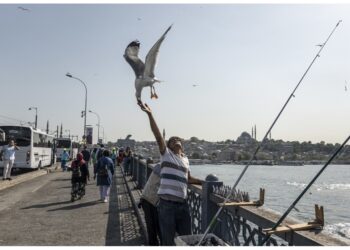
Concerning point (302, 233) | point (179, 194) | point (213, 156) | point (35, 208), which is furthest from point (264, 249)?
point (213, 156)

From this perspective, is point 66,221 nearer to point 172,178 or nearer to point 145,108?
point 172,178

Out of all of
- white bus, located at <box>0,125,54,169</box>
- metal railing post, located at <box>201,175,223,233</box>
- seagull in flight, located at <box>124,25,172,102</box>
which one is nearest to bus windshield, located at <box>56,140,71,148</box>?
white bus, located at <box>0,125,54,169</box>

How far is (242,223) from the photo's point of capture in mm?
4406

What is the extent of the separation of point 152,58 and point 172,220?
201 cm

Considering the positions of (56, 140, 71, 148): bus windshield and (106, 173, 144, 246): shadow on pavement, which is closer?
(106, 173, 144, 246): shadow on pavement

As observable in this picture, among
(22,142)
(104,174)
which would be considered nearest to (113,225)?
(104,174)

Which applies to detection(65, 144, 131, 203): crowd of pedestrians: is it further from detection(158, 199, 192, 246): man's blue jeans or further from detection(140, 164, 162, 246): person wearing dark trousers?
detection(158, 199, 192, 246): man's blue jeans

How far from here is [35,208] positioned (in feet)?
41.4

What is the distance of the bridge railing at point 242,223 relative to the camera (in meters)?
2.98

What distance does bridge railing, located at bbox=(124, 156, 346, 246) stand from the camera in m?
2.98

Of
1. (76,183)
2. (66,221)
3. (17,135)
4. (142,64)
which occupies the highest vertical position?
(17,135)

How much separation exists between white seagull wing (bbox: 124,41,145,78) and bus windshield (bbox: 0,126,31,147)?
2469cm

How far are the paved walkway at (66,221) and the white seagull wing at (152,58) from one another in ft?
15.0

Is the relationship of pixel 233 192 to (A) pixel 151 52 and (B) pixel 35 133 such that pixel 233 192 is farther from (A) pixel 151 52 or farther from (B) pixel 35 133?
(B) pixel 35 133
